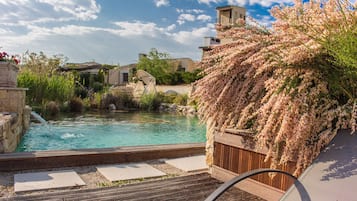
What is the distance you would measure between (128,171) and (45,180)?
90 centimetres

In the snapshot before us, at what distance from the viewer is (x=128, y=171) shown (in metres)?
3.53

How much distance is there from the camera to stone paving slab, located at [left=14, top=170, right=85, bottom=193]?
282 cm

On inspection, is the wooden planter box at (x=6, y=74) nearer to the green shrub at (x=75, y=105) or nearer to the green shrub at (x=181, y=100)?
the green shrub at (x=75, y=105)

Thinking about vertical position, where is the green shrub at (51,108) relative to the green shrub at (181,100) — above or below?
below

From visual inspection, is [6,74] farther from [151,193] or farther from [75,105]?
[75,105]

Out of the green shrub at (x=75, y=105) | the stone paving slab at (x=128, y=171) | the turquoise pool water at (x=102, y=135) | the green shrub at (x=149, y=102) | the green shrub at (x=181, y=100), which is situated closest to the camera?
the stone paving slab at (x=128, y=171)

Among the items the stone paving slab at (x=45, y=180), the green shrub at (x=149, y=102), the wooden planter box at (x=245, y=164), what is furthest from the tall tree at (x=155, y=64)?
the wooden planter box at (x=245, y=164)

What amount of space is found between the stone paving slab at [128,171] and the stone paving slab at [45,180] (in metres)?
0.33

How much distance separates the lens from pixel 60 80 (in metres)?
12.2

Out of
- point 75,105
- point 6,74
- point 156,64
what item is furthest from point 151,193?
point 156,64

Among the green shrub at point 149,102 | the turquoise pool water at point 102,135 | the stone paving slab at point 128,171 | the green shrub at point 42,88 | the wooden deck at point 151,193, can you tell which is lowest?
the turquoise pool water at point 102,135

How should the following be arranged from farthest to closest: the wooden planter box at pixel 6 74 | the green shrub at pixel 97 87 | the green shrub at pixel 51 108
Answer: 1. the green shrub at pixel 97 87
2. the green shrub at pixel 51 108
3. the wooden planter box at pixel 6 74

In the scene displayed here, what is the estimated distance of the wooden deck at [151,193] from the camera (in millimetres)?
2443

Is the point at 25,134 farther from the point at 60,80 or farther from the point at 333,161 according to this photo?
the point at 333,161
